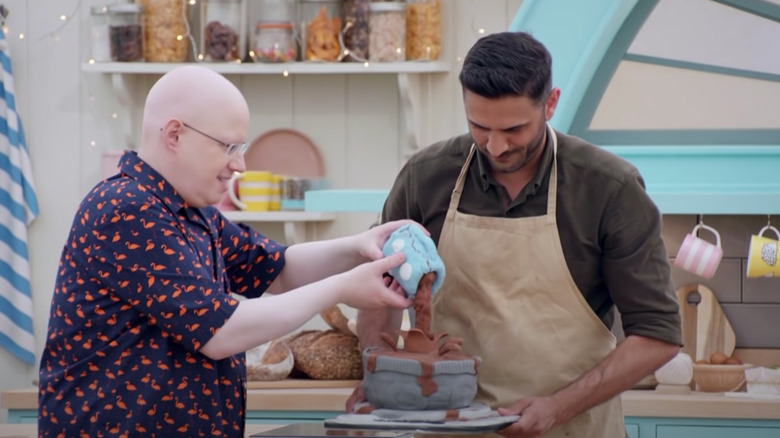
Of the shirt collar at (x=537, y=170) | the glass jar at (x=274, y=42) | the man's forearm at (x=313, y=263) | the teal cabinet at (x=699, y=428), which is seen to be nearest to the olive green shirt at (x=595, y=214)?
the shirt collar at (x=537, y=170)

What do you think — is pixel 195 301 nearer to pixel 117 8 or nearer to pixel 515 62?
pixel 515 62

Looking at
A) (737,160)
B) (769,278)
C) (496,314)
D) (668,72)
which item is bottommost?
(769,278)

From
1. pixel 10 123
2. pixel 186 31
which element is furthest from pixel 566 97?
pixel 10 123

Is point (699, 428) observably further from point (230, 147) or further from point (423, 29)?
point (230, 147)

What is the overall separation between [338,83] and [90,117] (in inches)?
34.9

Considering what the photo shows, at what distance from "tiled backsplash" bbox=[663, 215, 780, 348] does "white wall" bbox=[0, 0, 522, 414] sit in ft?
3.06

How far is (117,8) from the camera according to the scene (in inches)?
147

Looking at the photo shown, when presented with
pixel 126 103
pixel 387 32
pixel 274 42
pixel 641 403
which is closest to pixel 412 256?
pixel 641 403

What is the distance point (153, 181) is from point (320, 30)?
1956mm

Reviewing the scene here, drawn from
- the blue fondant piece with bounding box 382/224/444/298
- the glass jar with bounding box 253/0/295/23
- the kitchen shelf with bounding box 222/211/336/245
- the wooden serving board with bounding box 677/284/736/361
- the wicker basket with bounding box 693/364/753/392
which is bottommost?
the wicker basket with bounding box 693/364/753/392

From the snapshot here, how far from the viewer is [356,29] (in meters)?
3.72

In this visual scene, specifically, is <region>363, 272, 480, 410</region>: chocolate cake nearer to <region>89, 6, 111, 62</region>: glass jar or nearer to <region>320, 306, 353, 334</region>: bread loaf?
<region>320, 306, 353, 334</region>: bread loaf

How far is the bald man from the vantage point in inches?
69.2

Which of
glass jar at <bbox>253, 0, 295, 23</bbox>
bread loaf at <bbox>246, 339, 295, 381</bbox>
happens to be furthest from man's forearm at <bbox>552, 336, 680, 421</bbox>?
glass jar at <bbox>253, 0, 295, 23</bbox>
